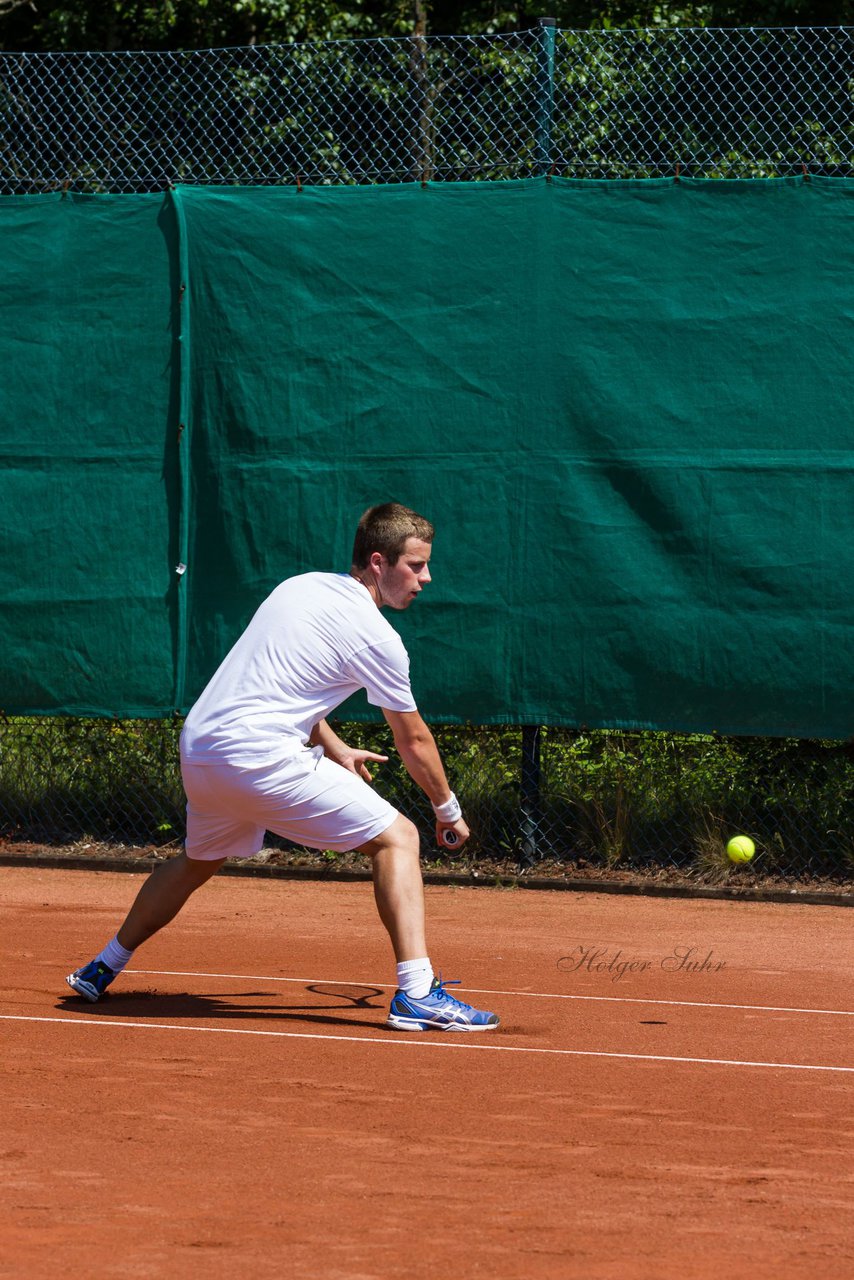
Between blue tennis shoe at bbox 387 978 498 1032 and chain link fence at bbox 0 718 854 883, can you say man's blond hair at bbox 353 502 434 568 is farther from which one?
chain link fence at bbox 0 718 854 883

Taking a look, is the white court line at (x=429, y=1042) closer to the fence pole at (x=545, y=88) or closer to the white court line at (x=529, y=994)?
the white court line at (x=529, y=994)

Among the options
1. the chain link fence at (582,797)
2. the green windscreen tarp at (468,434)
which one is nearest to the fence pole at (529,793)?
the chain link fence at (582,797)

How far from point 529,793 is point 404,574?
296cm

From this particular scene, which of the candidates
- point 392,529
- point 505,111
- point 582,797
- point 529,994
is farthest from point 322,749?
point 505,111

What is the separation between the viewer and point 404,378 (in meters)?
7.98

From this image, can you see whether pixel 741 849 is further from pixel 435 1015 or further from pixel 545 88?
pixel 545 88

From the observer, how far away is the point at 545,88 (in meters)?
7.80

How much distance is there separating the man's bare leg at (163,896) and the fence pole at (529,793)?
2.86m

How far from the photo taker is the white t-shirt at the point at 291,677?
5.02 metres

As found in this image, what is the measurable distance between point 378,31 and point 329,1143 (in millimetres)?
11705

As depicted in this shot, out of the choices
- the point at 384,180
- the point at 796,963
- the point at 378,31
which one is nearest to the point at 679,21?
the point at 378,31

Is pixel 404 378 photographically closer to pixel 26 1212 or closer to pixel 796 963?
pixel 796 963
